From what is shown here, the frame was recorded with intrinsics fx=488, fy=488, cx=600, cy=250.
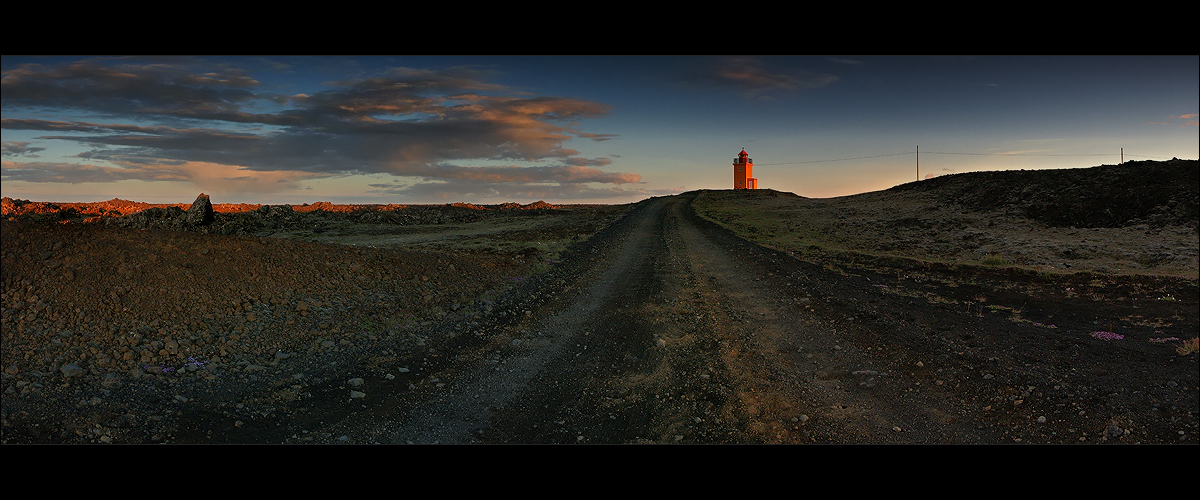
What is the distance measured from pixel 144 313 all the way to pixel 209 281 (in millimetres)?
1490

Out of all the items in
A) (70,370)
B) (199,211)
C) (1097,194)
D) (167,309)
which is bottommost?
(70,370)

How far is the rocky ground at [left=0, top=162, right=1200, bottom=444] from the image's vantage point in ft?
18.4

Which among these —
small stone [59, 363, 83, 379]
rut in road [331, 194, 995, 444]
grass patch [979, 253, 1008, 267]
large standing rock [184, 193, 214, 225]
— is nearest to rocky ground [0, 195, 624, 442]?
small stone [59, 363, 83, 379]

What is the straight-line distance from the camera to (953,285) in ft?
44.0

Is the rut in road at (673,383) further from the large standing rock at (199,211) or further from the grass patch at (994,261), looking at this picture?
the large standing rock at (199,211)

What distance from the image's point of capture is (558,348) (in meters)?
8.53

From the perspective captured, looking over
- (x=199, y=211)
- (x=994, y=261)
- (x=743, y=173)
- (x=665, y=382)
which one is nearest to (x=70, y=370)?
(x=665, y=382)

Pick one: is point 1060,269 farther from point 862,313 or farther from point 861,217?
point 861,217

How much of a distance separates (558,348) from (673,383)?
2433mm

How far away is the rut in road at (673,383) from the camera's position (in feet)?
18.3

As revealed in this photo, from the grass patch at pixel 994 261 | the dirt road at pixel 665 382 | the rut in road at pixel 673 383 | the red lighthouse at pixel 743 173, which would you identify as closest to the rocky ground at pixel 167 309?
the dirt road at pixel 665 382

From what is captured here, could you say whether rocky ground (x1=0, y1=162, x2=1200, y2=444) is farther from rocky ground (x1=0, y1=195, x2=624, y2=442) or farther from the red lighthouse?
the red lighthouse

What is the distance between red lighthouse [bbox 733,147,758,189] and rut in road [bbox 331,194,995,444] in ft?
271

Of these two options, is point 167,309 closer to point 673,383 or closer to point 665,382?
point 665,382
